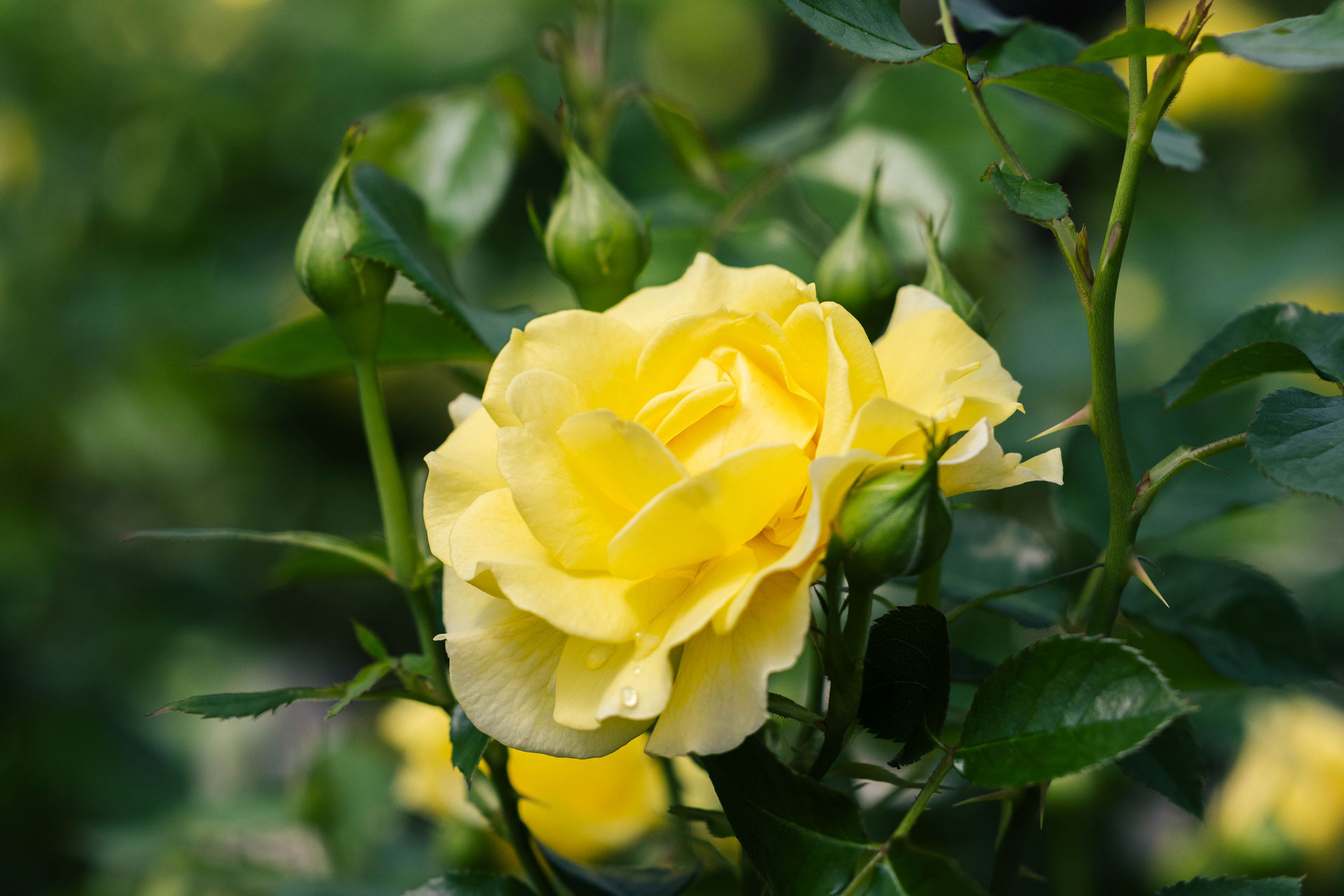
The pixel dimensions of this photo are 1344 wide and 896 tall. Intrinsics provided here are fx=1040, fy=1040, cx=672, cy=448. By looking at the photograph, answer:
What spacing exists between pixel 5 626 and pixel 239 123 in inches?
34.8

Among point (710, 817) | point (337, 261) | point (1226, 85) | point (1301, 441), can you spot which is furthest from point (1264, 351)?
point (1226, 85)

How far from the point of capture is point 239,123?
1.75 metres

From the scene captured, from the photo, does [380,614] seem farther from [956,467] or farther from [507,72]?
[956,467]

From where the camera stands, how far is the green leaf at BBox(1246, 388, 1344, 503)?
323mm

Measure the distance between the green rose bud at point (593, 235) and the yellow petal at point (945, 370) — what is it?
155 mm

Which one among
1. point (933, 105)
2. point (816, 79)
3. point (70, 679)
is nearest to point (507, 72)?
point (933, 105)

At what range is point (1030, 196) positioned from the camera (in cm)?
36

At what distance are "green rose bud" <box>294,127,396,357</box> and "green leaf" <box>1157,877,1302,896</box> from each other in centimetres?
38

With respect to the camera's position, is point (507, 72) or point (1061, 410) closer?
point (507, 72)

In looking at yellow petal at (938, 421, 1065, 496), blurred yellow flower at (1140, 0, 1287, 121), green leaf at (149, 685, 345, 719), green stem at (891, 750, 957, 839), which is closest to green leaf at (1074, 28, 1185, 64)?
yellow petal at (938, 421, 1065, 496)

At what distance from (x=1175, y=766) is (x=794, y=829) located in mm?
208

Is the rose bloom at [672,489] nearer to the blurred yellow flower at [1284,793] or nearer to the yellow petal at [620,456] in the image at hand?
the yellow petal at [620,456]

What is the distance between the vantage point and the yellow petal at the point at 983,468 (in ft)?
1.03

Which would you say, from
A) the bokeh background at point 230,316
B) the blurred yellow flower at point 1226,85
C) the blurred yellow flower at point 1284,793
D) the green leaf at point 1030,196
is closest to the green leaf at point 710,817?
the green leaf at point 1030,196
